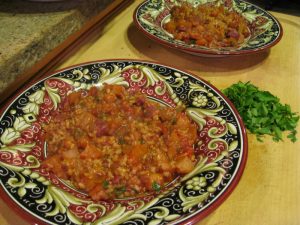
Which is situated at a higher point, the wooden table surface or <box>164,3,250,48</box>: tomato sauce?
<box>164,3,250,48</box>: tomato sauce

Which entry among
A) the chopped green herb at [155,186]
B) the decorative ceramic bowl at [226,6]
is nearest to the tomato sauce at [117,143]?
the chopped green herb at [155,186]

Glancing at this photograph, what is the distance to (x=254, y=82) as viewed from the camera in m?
1.48

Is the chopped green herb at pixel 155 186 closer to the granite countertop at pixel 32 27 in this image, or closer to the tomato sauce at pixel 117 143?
A: the tomato sauce at pixel 117 143

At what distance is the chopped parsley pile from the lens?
47.6 inches

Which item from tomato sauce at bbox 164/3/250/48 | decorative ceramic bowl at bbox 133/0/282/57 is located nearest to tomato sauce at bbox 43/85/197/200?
decorative ceramic bowl at bbox 133/0/282/57

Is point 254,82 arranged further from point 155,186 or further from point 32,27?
point 32,27

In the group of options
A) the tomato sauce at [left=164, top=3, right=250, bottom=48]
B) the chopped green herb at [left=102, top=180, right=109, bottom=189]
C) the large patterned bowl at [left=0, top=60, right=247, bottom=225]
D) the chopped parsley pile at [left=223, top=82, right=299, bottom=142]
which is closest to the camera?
the large patterned bowl at [left=0, top=60, right=247, bottom=225]

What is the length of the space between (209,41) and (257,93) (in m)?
0.43

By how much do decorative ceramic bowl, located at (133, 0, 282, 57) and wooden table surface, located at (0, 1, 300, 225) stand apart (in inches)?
3.7

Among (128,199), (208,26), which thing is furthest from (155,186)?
(208,26)

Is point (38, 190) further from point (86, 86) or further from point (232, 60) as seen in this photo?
point (232, 60)

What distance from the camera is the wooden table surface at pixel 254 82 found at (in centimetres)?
96

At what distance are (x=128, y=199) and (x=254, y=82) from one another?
84 centimetres

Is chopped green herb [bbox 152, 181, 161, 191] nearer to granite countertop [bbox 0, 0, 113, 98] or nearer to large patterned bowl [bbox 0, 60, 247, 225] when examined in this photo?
large patterned bowl [bbox 0, 60, 247, 225]
